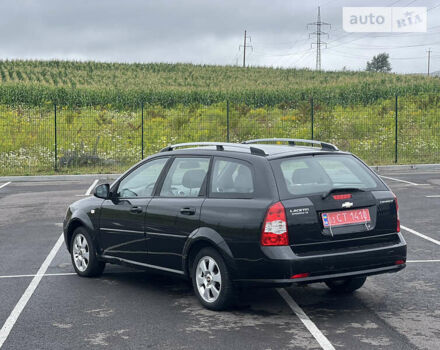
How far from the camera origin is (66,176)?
22219 millimetres

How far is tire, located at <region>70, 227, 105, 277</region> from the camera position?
7965mm

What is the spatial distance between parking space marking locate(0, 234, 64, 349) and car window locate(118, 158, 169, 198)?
1366 millimetres

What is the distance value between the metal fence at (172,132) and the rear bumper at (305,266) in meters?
18.0

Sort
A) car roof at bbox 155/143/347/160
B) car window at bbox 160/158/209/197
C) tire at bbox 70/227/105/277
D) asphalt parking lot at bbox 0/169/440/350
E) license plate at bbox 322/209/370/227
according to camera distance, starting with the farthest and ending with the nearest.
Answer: tire at bbox 70/227/105/277
car window at bbox 160/158/209/197
car roof at bbox 155/143/347/160
license plate at bbox 322/209/370/227
asphalt parking lot at bbox 0/169/440/350

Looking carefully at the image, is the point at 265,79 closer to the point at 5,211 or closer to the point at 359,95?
the point at 359,95

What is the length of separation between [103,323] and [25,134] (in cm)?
1972

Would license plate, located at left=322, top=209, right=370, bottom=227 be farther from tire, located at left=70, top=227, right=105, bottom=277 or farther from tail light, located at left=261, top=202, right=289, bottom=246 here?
tire, located at left=70, top=227, right=105, bottom=277

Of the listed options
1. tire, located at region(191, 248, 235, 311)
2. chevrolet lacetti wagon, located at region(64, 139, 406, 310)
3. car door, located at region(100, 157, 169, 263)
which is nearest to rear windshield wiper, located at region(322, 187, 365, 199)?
chevrolet lacetti wagon, located at region(64, 139, 406, 310)

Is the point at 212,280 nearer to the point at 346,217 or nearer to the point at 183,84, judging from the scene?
the point at 346,217

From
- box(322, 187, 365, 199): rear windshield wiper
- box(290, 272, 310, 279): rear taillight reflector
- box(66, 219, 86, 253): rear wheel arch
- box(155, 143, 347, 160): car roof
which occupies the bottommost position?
box(290, 272, 310, 279): rear taillight reflector

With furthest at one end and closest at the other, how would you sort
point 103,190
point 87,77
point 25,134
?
point 87,77, point 25,134, point 103,190

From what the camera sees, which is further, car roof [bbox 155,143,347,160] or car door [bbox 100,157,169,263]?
car door [bbox 100,157,169,263]

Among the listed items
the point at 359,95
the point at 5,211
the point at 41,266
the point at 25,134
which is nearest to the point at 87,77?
the point at 359,95

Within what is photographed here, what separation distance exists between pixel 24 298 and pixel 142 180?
174 centimetres
